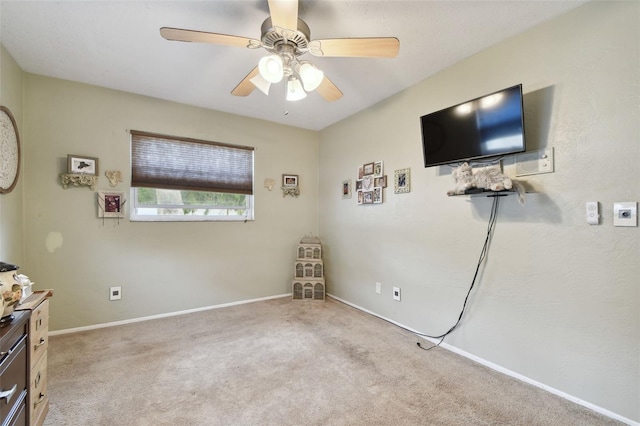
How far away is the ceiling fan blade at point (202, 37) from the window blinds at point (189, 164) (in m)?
1.83

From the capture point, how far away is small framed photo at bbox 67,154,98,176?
2629 mm

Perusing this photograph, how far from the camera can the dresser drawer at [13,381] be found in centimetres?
102

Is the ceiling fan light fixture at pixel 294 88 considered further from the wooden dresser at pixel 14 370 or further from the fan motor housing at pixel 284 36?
the wooden dresser at pixel 14 370

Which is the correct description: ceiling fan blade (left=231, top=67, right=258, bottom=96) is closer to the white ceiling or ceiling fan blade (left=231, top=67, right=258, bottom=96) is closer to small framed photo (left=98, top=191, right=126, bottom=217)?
the white ceiling

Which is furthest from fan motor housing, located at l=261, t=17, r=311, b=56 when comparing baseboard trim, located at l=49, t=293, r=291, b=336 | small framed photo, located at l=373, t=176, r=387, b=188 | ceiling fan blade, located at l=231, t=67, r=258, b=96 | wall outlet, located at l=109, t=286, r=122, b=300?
baseboard trim, located at l=49, t=293, r=291, b=336

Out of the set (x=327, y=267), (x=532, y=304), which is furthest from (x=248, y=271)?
(x=532, y=304)

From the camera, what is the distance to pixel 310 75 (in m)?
1.68

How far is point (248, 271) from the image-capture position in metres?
3.60

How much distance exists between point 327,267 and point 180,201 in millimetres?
2107

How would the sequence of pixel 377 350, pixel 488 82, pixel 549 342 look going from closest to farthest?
1. pixel 549 342
2. pixel 488 82
3. pixel 377 350

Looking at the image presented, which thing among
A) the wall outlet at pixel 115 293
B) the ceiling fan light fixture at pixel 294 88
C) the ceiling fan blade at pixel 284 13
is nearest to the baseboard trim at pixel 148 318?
the wall outlet at pixel 115 293

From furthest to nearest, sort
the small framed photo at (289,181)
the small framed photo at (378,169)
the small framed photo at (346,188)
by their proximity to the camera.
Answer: the small framed photo at (289,181) → the small framed photo at (346,188) → the small framed photo at (378,169)

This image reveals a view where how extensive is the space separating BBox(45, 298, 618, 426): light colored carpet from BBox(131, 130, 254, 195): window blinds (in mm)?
1571

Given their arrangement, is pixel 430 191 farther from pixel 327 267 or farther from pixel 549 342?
pixel 327 267
